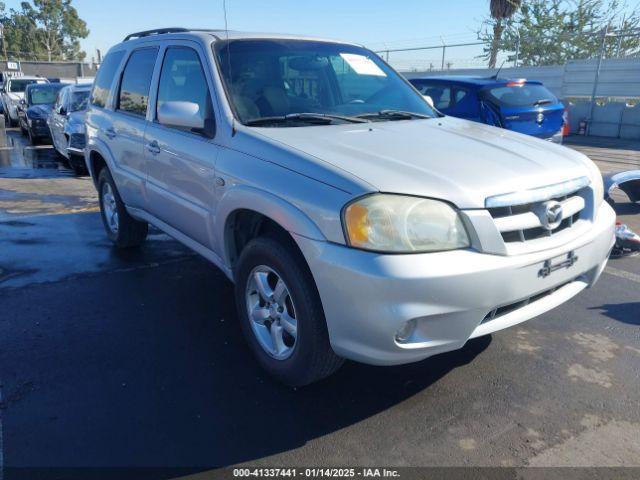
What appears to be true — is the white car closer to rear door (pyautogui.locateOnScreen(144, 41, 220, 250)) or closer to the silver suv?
rear door (pyautogui.locateOnScreen(144, 41, 220, 250))

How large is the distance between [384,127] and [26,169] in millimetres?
9860

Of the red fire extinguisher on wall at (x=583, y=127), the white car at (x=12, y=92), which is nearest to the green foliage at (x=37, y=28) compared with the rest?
the white car at (x=12, y=92)

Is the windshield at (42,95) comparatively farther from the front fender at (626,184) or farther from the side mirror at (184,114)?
the front fender at (626,184)

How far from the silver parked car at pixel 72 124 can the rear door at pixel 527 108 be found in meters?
6.74

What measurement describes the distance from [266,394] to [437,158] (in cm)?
155

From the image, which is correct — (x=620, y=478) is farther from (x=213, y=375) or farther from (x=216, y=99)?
(x=216, y=99)

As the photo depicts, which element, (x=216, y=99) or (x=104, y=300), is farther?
(x=104, y=300)

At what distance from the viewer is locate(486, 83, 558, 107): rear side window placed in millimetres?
8280

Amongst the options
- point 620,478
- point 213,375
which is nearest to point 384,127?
point 213,375

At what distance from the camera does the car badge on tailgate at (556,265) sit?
2607mm

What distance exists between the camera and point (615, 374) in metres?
3.12

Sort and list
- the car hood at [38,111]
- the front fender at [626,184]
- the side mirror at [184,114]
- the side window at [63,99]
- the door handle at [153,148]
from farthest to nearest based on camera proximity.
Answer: the car hood at [38,111] → the side window at [63,99] → the front fender at [626,184] → the door handle at [153,148] → the side mirror at [184,114]

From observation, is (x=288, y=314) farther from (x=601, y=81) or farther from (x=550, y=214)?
(x=601, y=81)

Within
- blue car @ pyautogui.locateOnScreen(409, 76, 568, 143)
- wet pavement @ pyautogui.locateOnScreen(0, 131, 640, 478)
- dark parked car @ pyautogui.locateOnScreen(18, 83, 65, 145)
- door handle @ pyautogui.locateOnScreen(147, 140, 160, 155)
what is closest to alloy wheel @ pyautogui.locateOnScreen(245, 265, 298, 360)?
wet pavement @ pyautogui.locateOnScreen(0, 131, 640, 478)
